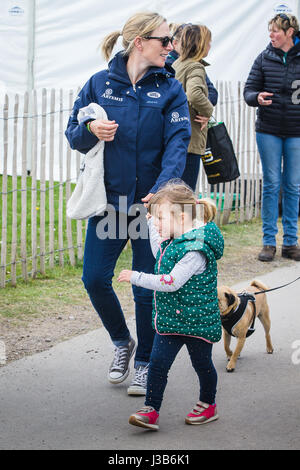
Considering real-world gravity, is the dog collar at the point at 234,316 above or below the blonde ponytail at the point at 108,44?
below

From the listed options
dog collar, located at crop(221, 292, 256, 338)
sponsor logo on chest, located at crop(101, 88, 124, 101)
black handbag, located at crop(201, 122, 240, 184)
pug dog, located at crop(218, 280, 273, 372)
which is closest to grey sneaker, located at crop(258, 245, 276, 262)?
black handbag, located at crop(201, 122, 240, 184)

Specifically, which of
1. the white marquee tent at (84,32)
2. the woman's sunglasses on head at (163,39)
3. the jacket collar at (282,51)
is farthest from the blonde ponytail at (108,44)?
the white marquee tent at (84,32)

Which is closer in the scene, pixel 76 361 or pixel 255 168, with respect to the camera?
pixel 76 361

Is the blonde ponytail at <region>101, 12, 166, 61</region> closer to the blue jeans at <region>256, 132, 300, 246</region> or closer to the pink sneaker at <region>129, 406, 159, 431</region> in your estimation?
the pink sneaker at <region>129, 406, 159, 431</region>

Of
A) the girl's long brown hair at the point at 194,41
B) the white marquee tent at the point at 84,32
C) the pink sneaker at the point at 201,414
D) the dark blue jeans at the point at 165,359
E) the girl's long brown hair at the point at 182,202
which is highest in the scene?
the white marquee tent at the point at 84,32

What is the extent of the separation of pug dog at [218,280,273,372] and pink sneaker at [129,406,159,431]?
952 millimetres

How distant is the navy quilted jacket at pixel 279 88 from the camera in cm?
720

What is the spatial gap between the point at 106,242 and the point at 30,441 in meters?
1.16

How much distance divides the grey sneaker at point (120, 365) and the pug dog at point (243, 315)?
0.60m

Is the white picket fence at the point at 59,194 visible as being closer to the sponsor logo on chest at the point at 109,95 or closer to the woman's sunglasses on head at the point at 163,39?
the sponsor logo on chest at the point at 109,95

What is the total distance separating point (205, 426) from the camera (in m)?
3.69

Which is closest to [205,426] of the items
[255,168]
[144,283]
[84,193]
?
[144,283]

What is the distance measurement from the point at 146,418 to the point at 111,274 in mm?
908
